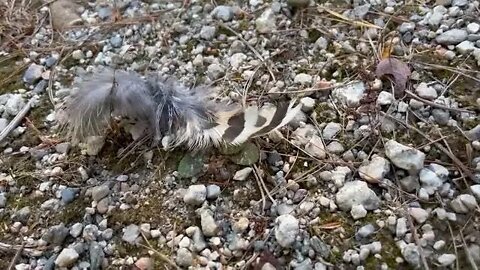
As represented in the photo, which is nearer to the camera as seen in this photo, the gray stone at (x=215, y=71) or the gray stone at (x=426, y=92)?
the gray stone at (x=426, y=92)

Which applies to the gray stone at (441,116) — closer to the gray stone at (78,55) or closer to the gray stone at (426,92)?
the gray stone at (426,92)

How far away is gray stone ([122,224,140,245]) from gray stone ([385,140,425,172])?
623 millimetres

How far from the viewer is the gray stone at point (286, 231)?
1.47 m

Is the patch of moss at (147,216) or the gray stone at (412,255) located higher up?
the patch of moss at (147,216)

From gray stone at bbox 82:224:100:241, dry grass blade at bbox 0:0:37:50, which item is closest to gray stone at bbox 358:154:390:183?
gray stone at bbox 82:224:100:241

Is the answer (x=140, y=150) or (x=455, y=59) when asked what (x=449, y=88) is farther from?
(x=140, y=150)

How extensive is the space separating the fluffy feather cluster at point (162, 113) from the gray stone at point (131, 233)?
236 millimetres

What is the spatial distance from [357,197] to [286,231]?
19cm

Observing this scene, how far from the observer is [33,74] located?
6.41 ft

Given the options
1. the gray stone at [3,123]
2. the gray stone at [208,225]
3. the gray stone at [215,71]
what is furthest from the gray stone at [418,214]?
the gray stone at [3,123]

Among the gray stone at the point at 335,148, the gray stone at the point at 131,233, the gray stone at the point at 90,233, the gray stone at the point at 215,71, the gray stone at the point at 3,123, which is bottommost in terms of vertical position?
the gray stone at the point at 131,233

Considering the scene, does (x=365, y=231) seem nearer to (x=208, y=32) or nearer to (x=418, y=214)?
(x=418, y=214)

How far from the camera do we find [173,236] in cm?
153

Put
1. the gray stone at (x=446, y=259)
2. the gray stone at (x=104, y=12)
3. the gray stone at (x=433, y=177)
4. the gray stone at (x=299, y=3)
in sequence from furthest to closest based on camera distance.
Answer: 1. the gray stone at (x=104, y=12)
2. the gray stone at (x=299, y=3)
3. the gray stone at (x=433, y=177)
4. the gray stone at (x=446, y=259)
